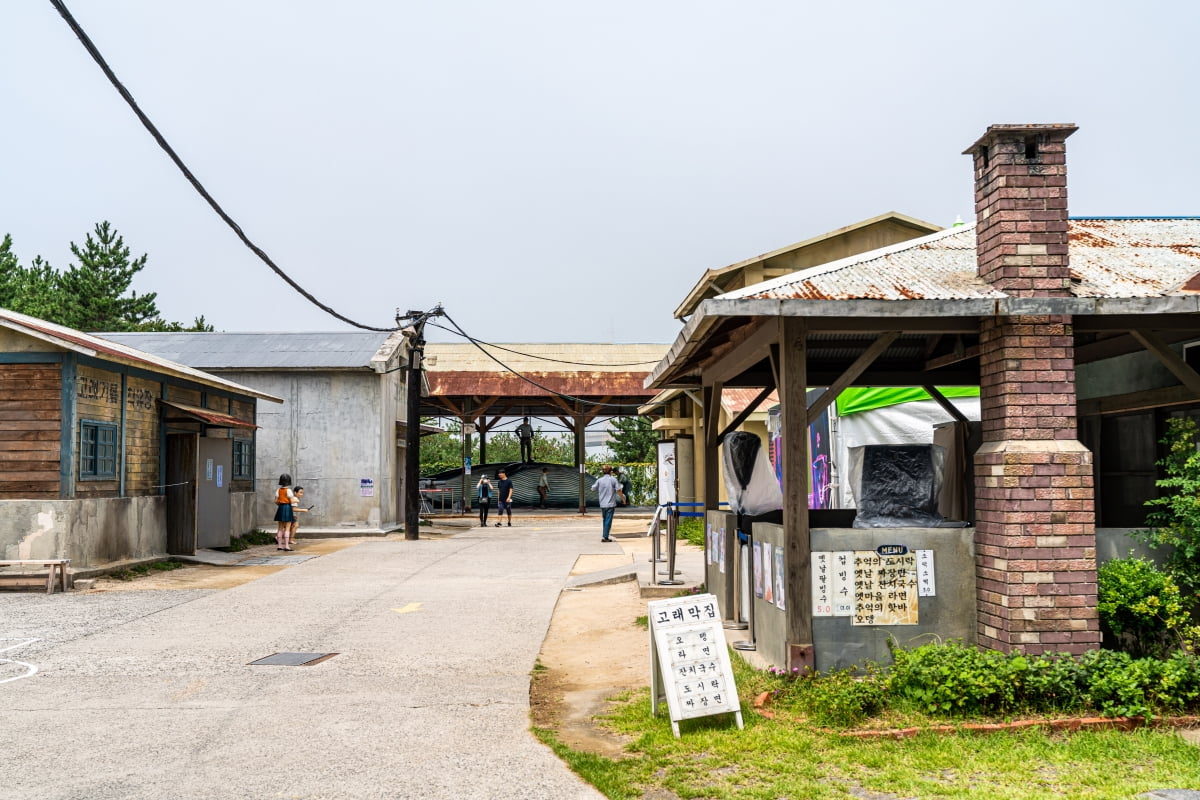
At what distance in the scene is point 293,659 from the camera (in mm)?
10523

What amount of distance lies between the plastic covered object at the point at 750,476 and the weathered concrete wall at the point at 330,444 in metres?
17.9

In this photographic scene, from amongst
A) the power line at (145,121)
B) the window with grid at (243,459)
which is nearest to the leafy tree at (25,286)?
the window with grid at (243,459)

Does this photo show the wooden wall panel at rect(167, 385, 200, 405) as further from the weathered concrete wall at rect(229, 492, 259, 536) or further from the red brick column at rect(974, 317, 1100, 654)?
the red brick column at rect(974, 317, 1100, 654)

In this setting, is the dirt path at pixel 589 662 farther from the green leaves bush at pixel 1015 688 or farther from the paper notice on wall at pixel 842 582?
the paper notice on wall at pixel 842 582

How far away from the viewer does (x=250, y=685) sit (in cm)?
925

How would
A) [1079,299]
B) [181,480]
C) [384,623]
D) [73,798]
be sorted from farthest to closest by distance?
1. [181,480]
2. [384,623]
3. [1079,299]
4. [73,798]

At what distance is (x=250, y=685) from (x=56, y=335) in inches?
374

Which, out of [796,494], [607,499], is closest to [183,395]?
[607,499]

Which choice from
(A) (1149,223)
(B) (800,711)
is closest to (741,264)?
(A) (1149,223)

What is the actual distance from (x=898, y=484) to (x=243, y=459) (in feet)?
65.3

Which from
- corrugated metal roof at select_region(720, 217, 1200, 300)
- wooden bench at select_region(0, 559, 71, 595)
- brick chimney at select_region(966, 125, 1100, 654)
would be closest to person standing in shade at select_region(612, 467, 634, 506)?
wooden bench at select_region(0, 559, 71, 595)

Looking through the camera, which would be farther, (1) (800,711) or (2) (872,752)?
(1) (800,711)

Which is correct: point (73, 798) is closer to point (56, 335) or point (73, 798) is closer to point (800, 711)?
point (800, 711)

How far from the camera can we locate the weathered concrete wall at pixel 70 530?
16.4m
